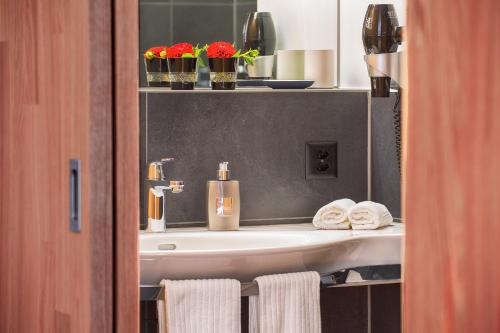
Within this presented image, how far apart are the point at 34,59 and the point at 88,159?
0.22 m

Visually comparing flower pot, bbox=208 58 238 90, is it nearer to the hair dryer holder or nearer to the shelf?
the shelf

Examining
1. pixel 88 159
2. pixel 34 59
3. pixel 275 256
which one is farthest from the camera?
pixel 275 256

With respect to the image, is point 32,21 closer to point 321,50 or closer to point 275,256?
point 275,256

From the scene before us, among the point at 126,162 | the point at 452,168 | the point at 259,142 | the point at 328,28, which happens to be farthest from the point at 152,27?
the point at 452,168

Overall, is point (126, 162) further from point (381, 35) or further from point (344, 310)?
point (344, 310)

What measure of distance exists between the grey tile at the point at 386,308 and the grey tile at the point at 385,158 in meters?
0.21

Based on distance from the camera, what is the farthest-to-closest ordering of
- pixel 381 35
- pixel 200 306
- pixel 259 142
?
pixel 259 142 < pixel 381 35 < pixel 200 306

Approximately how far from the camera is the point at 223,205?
2240 millimetres

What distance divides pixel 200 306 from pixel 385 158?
766mm

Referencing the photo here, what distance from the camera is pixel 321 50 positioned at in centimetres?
241

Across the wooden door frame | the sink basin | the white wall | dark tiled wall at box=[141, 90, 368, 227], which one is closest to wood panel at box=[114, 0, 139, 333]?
the wooden door frame

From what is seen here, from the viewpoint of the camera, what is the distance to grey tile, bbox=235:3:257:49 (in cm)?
236

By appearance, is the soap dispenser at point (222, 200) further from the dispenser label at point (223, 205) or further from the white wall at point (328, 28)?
the white wall at point (328, 28)

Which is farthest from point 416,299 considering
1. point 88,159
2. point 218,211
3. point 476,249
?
point 218,211
